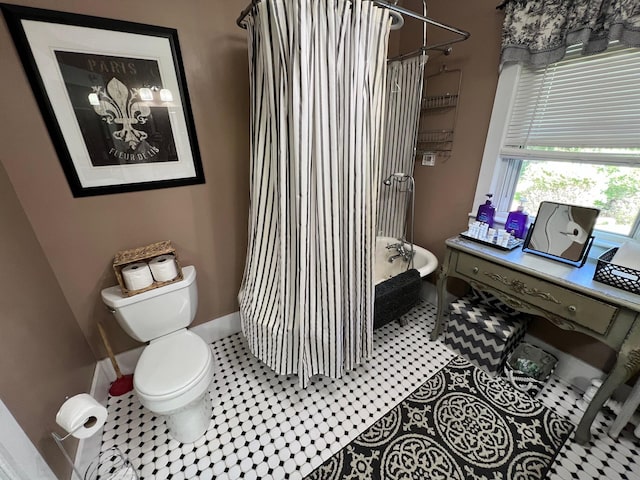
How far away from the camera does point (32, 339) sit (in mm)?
1056

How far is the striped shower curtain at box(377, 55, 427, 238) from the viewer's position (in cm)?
201

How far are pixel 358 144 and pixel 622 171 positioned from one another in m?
1.48

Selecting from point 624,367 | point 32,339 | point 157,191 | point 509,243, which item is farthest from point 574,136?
point 32,339

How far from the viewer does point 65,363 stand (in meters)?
1.26

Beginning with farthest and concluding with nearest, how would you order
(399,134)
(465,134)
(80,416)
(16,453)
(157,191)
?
(399,134)
(465,134)
(157,191)
(80,416)
(16,453)

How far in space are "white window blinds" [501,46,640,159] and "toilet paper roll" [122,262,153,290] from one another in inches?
94.1

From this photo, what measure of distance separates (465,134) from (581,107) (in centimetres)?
61

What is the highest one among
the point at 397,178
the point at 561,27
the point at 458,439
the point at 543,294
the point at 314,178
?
the point at 561,27

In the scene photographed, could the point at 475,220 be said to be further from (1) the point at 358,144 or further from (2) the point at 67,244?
(2) the point at 67,244

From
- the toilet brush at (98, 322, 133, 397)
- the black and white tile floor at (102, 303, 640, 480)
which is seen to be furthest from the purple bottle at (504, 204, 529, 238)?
the toilet brush at (98, 322, 133, 397)

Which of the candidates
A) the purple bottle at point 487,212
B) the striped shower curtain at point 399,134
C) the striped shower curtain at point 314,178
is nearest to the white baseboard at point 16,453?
the striped shower curtain at point 314,178

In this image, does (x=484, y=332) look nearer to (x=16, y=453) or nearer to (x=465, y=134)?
(x=465, y=134)

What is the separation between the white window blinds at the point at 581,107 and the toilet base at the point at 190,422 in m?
2.44

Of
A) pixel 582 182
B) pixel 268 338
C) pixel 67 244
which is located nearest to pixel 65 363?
pixel 67 244
